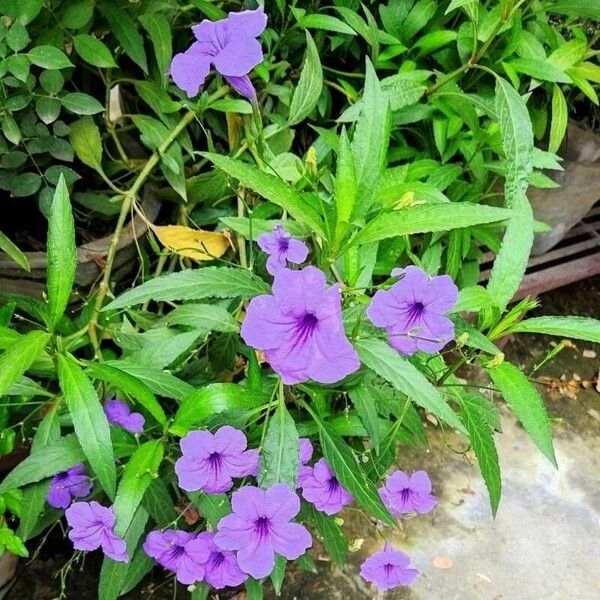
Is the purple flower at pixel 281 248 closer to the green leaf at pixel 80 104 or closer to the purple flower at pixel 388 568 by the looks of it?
the green leaf at pixel 80 104

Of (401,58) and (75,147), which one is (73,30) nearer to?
(75,147)

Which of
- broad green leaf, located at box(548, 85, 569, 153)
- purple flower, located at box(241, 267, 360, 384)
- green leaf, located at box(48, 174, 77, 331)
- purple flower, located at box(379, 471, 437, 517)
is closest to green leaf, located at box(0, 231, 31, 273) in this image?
green leaf, located at box(48, 174, 77, 331)

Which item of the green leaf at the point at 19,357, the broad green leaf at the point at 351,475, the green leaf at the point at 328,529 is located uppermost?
the green leaf at the point at 19,357

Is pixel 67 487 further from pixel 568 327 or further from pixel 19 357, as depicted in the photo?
pixel 568 327

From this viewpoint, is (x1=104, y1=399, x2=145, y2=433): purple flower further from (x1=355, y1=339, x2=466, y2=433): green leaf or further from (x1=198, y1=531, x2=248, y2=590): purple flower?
(x1=355, y1=339, x2=466, y2=433): green leaf

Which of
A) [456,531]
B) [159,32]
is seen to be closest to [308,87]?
[159,32]

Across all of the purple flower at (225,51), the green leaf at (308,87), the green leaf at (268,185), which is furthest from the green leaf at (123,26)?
the green leaf at (268,185)

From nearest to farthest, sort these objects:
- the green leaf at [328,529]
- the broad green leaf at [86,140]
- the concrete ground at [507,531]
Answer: the green leaf at [328,529] → the broad green leaf at [86,140] → the concrete ground at [507,531]
